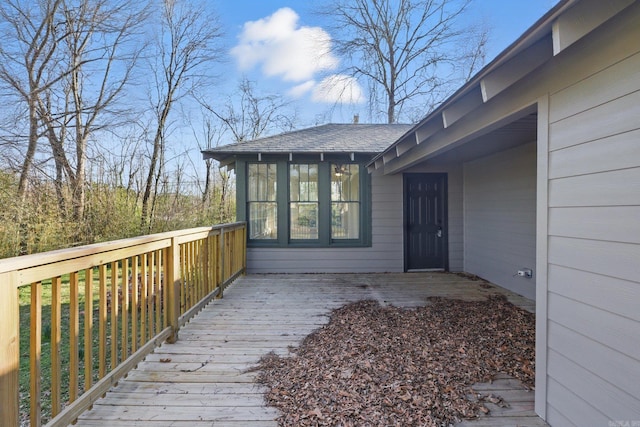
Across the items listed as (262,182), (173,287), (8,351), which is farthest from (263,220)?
(8,351)

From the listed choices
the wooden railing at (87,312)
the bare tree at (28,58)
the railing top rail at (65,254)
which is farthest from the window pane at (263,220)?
the bare tree at (28,58)

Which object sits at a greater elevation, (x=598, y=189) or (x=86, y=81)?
(x=86, y=81)

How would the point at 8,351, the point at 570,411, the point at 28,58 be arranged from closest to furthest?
the point at 8,351, the point at 570,411, the point at 28,58

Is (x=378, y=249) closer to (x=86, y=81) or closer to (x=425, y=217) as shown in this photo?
(x=425, y=217)

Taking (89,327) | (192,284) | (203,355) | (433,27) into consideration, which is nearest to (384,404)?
(203,355)

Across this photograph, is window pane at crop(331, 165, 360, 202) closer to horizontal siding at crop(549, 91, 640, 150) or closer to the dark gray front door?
the dark gray front door

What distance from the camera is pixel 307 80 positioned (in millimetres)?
11477

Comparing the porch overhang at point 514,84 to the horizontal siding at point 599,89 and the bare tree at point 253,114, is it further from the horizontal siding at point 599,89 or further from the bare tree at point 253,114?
the bare tree at point 253,114

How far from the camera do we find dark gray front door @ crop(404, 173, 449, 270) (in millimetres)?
6103

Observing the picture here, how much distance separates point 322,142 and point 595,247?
5109 mm

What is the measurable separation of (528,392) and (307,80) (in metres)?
11.4

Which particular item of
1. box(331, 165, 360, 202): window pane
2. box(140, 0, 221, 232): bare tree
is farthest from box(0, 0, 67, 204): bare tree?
box(331, 165, 360, 202): window pane

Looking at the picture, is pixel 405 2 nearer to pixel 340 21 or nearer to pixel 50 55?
pixel 340 21

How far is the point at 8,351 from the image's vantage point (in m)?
1.37
